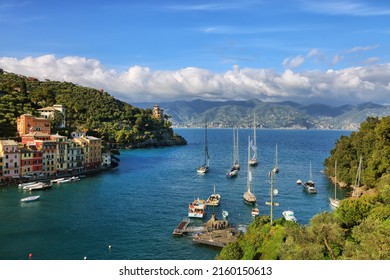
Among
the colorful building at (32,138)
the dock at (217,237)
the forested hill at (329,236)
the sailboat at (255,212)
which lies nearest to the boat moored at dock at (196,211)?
the sailboat at (255,212)

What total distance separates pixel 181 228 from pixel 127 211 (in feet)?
19.4

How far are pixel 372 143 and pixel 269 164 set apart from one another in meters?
21.7

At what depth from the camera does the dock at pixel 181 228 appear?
21666 mm

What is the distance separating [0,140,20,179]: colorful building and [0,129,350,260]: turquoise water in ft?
9.52

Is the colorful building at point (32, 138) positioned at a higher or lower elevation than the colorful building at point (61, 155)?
higher

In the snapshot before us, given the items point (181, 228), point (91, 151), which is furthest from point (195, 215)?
point (91, 151)

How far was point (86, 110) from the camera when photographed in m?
78.3

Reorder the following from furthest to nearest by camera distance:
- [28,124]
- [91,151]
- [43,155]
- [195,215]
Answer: [28,124] → [91,151] → [43,155] → [195,215]

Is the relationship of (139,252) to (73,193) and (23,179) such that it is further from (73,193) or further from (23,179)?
(23,179)

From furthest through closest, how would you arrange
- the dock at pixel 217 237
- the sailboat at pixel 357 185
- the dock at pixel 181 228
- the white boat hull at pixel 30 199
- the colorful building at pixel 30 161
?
the colorful building at pixel 30 161 < the sailboat at pixel 357 185 < the white boat hull at pixel 30 199 < the dock at pixel 181 228 < the dock at pixel 217 237

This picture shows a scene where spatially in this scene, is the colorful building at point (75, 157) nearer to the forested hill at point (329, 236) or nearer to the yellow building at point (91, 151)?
the yellow building at point (91, 151)

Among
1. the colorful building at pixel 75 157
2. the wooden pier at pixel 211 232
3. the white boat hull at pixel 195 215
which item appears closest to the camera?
the wooden pier at pixel 211 232

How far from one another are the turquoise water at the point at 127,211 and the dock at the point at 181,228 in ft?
1.34

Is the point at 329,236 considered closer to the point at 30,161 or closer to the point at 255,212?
the point at 255,212
